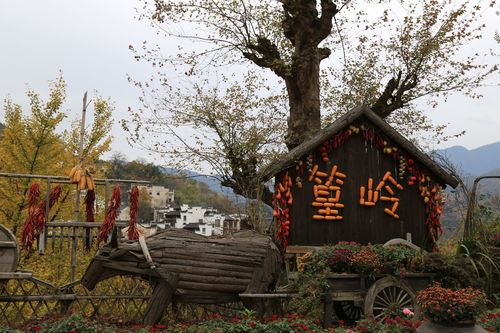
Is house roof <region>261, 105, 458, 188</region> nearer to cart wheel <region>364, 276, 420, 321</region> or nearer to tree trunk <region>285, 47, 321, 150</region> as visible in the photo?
cart wheel <region>364, 276, 420, 321</region>

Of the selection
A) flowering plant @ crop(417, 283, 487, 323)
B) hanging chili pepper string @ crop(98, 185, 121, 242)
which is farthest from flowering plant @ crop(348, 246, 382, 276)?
hanging chili pepper string @ crop(98, 185, 121, 242)

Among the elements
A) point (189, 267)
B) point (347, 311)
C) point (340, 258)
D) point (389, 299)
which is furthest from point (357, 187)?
point (189, 267)

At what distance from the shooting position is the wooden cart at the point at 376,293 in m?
9.15

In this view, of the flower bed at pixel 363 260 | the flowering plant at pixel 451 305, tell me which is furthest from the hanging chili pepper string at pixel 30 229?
the flowering plant at pixel 451 305

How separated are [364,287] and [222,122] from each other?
408 inches

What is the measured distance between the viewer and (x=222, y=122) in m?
18.5

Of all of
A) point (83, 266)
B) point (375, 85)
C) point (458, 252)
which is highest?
point (375, 85)

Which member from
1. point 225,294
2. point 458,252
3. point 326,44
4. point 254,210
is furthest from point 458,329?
point 326,44

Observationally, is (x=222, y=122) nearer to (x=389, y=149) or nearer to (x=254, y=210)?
(x=254, y=210)

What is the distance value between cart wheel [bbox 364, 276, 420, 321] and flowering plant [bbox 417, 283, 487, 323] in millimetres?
2243

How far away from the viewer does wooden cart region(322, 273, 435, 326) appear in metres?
9.15

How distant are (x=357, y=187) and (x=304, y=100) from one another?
5319 mm

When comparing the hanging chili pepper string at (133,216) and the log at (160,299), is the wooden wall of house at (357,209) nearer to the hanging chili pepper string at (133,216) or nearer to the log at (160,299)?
the hanging chili pepper string at (133,216)

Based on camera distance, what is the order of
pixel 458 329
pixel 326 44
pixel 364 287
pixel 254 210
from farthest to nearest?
pixel 326 44 < pixel 254 210 < pixel 364 287 < pixel 458 329
